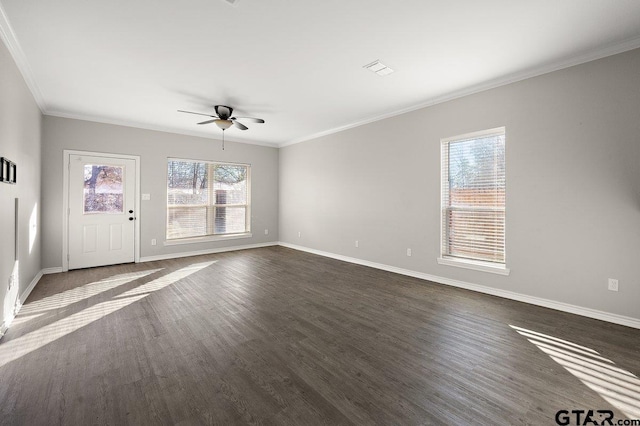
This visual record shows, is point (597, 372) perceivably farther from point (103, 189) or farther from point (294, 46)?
point (103, 189)

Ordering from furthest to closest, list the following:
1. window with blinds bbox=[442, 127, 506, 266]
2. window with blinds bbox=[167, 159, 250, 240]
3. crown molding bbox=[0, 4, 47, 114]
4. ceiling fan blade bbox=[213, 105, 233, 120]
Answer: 1. window with blinds bbox=[167, 159, 250, 240]
2. ceiling fan blade bbox=[213, 105, 233, 120]
3. window with blinds bbox=[442, 127, 506, 266]
4. crown molding bbox=[0, 4, 47, 114]

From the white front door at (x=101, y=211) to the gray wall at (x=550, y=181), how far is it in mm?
5040

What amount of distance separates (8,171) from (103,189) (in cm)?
278

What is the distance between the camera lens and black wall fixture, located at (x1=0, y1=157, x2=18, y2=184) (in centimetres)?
259

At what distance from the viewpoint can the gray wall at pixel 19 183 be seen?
8.89 feet

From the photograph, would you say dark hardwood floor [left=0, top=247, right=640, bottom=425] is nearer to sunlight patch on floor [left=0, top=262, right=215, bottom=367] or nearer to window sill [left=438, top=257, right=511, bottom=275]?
sunlight patch on floor [left=0, top=262, right=215, bottom=367]

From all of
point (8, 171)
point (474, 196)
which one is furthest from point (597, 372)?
point (8, 171)

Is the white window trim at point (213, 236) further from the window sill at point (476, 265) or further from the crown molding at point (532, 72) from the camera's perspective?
the window sill at point (476, 265)

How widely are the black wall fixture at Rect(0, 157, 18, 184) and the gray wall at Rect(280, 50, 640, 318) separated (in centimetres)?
488

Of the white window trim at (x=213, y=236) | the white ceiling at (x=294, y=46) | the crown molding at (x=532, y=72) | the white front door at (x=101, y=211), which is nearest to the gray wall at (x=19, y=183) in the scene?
the white ceiling at (x=294, y=46)

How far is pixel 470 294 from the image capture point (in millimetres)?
3787

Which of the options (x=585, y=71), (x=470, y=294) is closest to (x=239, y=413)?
(x=470, y=294)

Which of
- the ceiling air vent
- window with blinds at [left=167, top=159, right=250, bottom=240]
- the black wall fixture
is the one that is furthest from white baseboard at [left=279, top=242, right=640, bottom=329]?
the black wall fixture

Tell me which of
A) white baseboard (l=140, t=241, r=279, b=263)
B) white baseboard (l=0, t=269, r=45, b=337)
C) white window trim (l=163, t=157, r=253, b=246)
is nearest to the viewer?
white baseboard (l=0, t=269, r=45, b=337)
